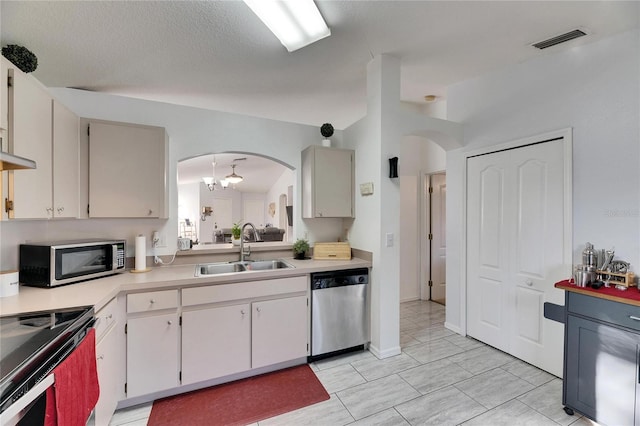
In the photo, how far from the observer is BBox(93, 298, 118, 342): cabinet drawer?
5.30ft

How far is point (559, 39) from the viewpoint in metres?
2.23

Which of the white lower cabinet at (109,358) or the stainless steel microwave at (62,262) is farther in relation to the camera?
the stainless steel microwave at (62,262)

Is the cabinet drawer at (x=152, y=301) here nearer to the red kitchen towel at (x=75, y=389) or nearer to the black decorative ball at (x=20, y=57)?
the red kitchen towel at (x=75, y=389)

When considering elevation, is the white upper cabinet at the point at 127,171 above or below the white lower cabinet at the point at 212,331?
above

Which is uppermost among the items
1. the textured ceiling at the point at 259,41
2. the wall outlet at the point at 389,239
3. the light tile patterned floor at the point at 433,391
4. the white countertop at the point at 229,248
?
the textured ceiling at the point at 259,41

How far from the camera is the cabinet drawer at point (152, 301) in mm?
1979

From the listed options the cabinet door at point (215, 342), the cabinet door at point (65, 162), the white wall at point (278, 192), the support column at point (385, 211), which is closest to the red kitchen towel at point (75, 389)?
the cabinet door at point (215, 342)

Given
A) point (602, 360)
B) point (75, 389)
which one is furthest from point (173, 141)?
point (602, 360)

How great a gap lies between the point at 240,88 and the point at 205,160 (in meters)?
3.67

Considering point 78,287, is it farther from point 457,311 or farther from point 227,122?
point 457,311

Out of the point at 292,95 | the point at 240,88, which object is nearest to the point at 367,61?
the point at 292,95

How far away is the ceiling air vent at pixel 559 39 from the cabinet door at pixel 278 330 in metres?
2.92

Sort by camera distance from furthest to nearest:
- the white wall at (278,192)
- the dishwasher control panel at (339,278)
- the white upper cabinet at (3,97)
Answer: the white wall at (278,192)
the dishwasher control panel at (339,278)
the white upper cabinet at (3,97)

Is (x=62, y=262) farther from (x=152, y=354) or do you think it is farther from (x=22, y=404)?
(x=22, y=404)
